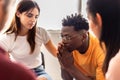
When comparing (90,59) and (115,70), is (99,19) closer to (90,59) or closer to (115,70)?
(115,70)

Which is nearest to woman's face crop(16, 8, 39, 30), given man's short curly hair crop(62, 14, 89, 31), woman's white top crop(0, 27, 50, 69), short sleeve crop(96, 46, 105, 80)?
woman's white top crop(0, 27, 50, 69)

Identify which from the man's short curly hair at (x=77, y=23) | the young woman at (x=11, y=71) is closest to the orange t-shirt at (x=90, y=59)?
the man's short curly hair at (x=77, y=23)

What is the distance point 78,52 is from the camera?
2.07 m

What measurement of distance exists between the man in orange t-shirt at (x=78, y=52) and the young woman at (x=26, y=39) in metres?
0.34

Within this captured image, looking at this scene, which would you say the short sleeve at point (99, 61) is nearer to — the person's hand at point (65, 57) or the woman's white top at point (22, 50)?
the person's hand at point (65, 57)

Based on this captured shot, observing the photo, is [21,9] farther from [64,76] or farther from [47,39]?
[64,76]

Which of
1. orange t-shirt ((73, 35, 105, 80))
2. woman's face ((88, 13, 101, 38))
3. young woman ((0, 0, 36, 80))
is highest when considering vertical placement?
young woman ((0, 0, 36, 80))

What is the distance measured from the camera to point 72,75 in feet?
6.54

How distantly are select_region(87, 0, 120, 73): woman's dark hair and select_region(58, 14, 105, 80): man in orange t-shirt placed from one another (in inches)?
28.3

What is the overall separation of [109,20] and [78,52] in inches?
37.0

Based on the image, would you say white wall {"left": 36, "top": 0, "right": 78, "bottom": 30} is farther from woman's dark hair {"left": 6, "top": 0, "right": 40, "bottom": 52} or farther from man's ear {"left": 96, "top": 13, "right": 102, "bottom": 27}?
man's ear {"left": 96, "top": 13, "right": 102, "bottom": 27}

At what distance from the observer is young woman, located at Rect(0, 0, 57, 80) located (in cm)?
227

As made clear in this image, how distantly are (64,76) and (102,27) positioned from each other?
1014 mm

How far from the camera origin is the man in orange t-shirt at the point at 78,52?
1.95m
